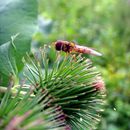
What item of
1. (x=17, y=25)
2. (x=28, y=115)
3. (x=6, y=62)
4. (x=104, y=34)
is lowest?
(x=28, y=115)

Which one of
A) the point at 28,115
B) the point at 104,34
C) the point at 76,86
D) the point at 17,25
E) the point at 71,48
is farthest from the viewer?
the point at 104,34

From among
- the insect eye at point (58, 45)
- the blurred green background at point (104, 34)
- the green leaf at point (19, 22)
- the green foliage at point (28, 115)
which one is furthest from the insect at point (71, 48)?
the blurred green background at point (104, 34)

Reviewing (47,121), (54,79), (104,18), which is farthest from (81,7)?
(47,121)

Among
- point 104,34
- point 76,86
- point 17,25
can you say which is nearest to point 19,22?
point 17,25

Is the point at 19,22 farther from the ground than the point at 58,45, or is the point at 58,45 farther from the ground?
the point at 19,22

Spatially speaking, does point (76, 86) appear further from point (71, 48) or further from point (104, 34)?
point (104, 34)

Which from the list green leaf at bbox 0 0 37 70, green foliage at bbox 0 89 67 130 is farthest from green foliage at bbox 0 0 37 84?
green foliage at bbox 0 89 67 130
